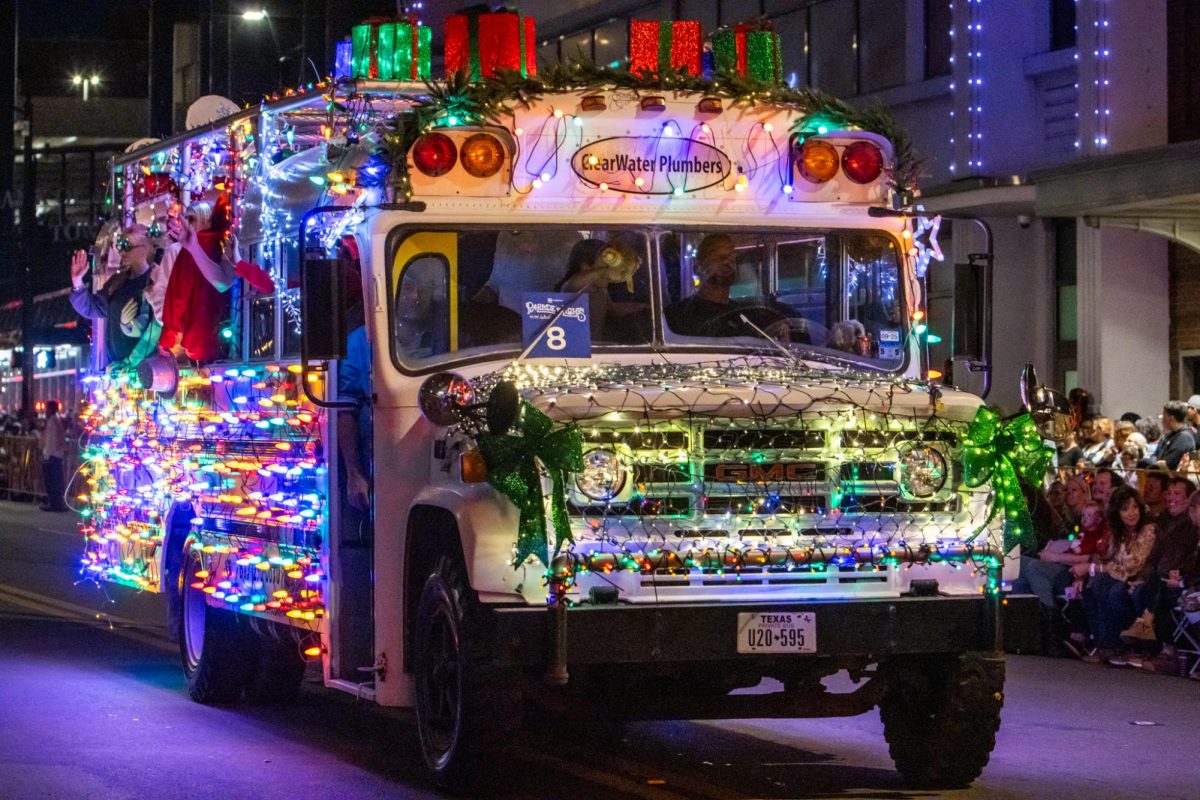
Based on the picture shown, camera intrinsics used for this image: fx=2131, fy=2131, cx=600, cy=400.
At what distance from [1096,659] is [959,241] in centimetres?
1173

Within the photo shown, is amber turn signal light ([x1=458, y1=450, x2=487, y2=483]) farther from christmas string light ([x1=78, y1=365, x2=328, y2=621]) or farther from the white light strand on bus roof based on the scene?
the white light strand on bus roof

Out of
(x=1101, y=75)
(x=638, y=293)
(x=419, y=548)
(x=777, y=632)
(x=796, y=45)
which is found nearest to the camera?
(x=777, y=632)

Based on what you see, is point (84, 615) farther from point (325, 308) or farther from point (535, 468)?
point (535, 468)

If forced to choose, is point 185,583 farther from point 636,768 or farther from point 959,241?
point 959,241

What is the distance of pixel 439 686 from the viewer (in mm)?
8922

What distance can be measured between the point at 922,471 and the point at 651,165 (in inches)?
80.5

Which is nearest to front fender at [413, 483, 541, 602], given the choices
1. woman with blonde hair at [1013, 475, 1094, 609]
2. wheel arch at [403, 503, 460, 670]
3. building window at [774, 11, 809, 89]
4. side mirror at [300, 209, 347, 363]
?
wheel arch at [403, 503, 460, 670]

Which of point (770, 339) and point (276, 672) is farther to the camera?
point (276, 672)

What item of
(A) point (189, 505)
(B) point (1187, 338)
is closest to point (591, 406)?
(A) point (189, 505)

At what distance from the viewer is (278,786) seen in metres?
9.44

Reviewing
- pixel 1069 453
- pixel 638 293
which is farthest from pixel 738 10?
pixel 638 293

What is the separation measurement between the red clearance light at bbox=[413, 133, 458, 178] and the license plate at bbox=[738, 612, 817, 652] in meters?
2.49

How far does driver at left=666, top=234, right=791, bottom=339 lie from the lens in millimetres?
9719

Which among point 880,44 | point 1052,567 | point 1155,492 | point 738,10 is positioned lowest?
point 1052,567
